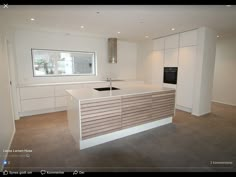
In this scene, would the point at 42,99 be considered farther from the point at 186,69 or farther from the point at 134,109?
the point at 186,69

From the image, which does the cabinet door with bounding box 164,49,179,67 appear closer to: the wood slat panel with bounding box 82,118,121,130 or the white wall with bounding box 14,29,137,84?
the white wall with bounding box 14,29,137,84

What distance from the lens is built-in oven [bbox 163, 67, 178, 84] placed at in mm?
4954

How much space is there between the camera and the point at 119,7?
2.65 m

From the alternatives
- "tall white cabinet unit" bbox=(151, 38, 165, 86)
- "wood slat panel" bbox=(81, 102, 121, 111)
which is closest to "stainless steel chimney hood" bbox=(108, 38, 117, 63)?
"tall white cabinet unit" bbox=(151, 38, 165, 86)

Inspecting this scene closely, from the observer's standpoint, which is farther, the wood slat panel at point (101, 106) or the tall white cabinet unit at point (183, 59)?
the tall white cabinet unit at point (183, 59)

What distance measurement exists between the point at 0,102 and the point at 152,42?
16.9 ft

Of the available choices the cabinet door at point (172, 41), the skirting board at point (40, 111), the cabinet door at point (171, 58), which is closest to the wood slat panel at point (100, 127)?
the skirting board at point (40, 111)

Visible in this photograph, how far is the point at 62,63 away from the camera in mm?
5168

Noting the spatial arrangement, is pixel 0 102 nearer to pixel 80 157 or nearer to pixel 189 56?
pixel 80 157

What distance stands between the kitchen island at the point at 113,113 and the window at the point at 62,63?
100 inches

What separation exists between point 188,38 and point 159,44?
3.87 feet

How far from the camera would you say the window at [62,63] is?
475 centimetres

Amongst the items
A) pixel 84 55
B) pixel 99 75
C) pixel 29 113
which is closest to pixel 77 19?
pixel 84 55

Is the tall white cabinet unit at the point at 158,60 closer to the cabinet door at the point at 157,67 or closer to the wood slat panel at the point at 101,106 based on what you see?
the cabinet door at the point at 157,67
